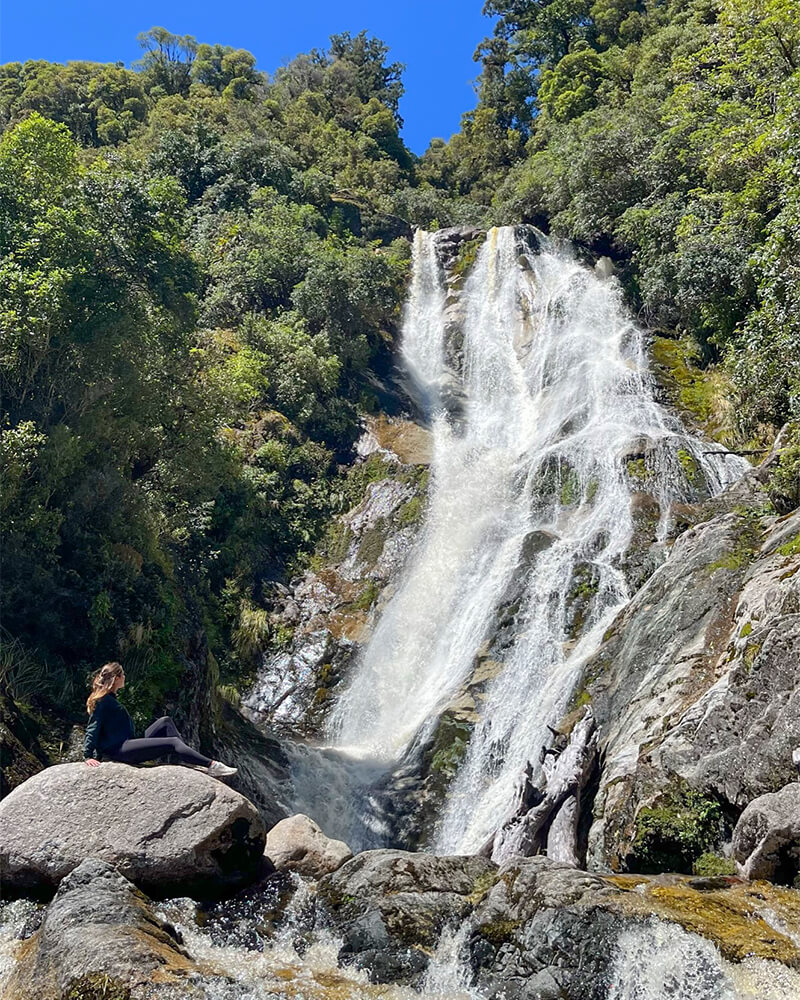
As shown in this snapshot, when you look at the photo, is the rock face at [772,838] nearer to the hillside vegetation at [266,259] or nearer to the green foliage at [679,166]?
the hillside vegetation at [266,259]

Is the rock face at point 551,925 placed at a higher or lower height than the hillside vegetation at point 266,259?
lower

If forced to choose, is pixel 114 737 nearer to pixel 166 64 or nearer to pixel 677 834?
pixel 677 834

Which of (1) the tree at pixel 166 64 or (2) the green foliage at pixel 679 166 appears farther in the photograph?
(1) the tree at pixel 166 64

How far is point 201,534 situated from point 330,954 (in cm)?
1549

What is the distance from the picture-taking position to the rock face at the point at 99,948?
17.9 ft

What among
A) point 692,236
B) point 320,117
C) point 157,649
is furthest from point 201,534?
point 320,117

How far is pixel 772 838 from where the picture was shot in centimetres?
698

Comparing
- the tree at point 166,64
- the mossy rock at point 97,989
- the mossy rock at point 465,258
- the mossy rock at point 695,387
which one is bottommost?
the mossy rock at point 97,989

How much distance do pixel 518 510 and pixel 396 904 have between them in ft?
52.0

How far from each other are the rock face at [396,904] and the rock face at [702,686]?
236cm

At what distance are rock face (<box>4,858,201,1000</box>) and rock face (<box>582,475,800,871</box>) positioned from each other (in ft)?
17.1

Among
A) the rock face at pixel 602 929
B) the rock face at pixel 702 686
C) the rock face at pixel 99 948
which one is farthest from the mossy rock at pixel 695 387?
the rock face at pixel 99 948

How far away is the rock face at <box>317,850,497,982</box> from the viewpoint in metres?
6.53

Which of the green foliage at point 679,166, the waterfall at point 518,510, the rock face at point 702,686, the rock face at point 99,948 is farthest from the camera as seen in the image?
the green foliage at point 679,166
